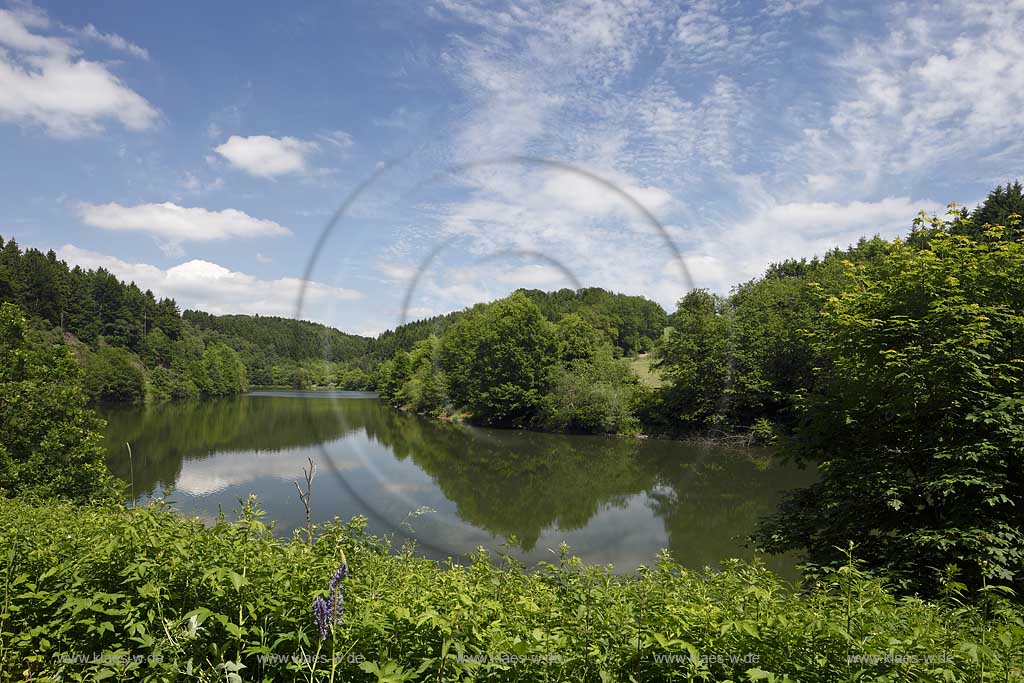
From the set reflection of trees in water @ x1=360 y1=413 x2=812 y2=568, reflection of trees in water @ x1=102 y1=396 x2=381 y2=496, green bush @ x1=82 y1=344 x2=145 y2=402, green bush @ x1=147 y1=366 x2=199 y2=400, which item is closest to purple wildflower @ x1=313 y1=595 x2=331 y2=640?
reflection of trees in water @ x1=360 y1=413 x2=812 y2=568

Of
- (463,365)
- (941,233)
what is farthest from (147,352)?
(941,233)

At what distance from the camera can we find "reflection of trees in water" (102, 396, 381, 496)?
1073 inches

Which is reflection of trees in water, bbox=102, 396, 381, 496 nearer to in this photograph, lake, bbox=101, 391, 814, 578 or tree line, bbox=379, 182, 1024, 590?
lake, bbox=101, 391, 814, 578

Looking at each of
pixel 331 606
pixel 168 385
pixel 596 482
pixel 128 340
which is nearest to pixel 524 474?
pixel 596 482

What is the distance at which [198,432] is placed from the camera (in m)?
41.0

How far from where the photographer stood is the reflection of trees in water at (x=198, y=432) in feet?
89.5

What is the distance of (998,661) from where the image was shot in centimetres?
216

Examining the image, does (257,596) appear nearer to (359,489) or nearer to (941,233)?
(941,233)

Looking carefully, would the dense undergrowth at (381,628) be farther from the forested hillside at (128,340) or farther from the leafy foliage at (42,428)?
the forested hillside at (128,340)

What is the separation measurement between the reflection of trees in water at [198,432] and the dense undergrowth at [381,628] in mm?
20107

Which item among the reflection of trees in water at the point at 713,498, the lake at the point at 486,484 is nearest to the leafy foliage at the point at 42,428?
the lake at the point at 486,484

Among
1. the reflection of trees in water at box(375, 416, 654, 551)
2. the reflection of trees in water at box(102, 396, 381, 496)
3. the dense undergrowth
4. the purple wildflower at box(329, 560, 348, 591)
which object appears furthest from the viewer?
the reflection of trees in water at box(102, 396, 381, 496)

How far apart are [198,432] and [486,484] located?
2875 cm

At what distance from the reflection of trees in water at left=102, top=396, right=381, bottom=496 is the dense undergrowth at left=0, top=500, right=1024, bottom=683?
20.1 meters
